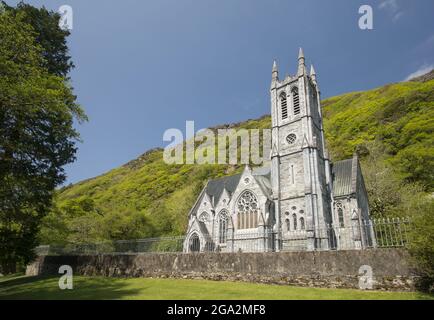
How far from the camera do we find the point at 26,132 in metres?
14.5

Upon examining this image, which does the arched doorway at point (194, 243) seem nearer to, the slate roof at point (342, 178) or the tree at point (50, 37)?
the slate roof at point (342, 178)

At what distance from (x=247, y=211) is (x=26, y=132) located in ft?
80.4

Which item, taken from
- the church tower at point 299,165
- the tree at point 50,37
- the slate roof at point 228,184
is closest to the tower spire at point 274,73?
the church tower at point 299,165


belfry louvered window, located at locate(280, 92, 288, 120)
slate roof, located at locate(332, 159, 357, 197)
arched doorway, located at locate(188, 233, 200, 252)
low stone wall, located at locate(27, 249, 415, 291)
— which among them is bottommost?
low stone wall, located at locate(27, 249, 415, 291)

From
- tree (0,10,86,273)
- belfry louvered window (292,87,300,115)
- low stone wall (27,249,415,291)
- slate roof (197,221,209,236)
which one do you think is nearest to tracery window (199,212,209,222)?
slate roof (197,221,209,236)

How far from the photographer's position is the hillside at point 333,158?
1361 inches

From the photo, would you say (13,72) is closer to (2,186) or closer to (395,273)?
(2,186)

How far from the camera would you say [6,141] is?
495 inches

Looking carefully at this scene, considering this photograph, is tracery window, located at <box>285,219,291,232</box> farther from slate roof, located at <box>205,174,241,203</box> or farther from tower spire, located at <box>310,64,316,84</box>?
tower spire, located at <box>310,64,316,84</box>

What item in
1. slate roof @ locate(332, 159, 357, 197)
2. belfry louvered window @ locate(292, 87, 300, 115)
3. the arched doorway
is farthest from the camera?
the arched doorway

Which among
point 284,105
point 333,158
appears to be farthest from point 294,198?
point 333,158

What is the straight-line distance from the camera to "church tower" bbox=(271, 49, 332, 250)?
28469 millimetres
